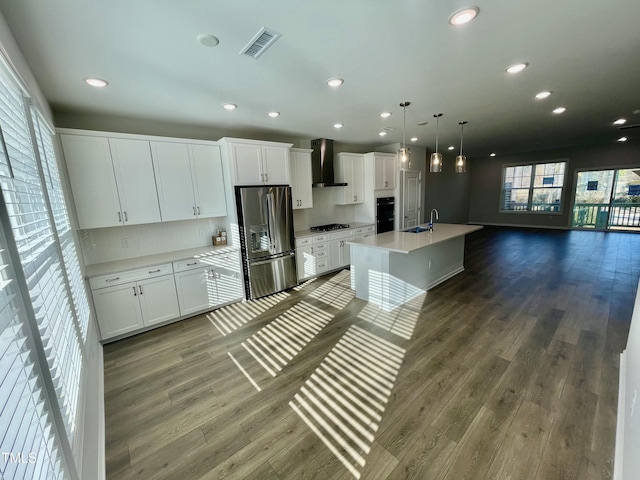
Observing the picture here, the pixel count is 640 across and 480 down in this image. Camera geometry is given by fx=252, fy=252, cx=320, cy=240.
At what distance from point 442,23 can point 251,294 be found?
380 cm

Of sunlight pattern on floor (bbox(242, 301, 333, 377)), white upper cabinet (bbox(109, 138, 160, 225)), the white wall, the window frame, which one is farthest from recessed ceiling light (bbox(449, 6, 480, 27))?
the window frame

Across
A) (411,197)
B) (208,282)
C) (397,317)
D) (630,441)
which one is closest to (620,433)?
(630,441)

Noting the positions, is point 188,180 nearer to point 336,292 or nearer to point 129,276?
point 129,276

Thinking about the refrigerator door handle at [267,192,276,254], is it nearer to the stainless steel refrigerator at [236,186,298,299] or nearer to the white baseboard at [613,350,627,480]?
the stainless steel refrigerator at [236,186,298,299]

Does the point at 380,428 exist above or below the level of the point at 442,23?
below

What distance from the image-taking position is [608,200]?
809cm

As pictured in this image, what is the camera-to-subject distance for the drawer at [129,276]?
280 centimetres

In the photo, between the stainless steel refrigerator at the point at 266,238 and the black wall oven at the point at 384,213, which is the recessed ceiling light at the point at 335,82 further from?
the black wall oven at the point at 384,213

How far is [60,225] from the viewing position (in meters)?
2.05

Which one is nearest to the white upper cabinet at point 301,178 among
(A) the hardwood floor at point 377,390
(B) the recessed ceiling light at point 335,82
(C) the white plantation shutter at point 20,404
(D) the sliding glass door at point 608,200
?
(A) the hardwood floor at point 377,390

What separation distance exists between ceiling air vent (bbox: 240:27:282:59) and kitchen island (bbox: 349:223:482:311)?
241 cm

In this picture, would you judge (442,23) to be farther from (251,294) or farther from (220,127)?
(251,294)

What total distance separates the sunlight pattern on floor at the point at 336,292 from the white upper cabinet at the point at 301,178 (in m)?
1.53

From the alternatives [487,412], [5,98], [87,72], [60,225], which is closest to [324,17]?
[5,98]
